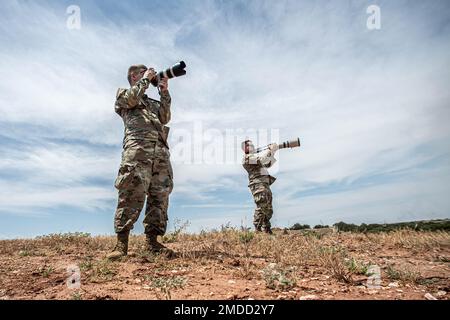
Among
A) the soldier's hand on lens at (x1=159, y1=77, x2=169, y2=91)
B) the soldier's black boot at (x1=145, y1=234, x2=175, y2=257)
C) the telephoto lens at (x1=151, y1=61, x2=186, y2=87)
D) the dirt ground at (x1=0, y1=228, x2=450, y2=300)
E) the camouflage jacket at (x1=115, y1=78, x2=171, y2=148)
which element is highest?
the telephoto lens at (x1=151, y1=61, x2=186, y2=87)

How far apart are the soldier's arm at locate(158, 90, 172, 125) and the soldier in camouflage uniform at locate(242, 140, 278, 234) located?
4.60 meters

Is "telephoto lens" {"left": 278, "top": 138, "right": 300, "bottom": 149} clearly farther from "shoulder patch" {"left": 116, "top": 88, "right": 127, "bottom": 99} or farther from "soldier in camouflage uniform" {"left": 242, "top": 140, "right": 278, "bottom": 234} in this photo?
"shoulder patch" {"left": 116, "top": 88, "right": 127, "bottom": 99}

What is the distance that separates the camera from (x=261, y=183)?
9203 millimetres

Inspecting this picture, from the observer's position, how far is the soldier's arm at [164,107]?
16.9 ft

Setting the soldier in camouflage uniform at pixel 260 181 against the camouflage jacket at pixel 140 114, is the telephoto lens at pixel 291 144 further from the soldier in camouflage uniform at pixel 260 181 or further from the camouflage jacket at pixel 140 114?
the camouflage jacket at pixel 140 114

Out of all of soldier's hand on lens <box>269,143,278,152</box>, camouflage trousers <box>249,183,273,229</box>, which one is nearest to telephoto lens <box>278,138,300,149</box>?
soldier's hand on lens <box>269,143,278,152</box>

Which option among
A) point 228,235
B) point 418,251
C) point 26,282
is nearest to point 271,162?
point 228,235

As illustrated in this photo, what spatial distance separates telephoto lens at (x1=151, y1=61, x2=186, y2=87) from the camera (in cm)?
489

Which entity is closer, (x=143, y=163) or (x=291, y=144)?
(x=143, y=163)

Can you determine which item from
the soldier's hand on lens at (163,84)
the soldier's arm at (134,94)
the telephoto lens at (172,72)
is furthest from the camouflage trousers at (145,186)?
the telephoto lens at (172,72)

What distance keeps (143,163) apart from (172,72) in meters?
1.59

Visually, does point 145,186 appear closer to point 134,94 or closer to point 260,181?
point 134,94

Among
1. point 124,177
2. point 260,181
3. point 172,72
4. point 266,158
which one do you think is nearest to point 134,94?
point 172,72
